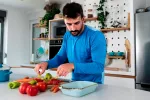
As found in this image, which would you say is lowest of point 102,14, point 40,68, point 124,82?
point 124,82

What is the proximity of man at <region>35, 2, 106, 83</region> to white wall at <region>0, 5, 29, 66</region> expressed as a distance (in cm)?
346

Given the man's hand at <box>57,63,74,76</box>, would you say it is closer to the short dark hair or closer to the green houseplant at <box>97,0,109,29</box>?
the short dark hair

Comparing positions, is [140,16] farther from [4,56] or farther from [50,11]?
[4,56]

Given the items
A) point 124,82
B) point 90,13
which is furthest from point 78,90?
point 90,13

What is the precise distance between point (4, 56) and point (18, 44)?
1.63 ft

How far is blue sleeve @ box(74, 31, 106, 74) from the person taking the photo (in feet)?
3.93

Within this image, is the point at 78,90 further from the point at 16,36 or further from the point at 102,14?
the point at 16,36

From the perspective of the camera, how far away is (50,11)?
13.7 ft

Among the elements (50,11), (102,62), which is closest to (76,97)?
(102,62)

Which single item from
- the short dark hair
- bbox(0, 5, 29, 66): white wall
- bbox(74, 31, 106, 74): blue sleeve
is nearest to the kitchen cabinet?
bbox(74, 31, 106, 74): blue sleeve

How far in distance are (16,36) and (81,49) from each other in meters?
3.83

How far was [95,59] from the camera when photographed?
128 cm

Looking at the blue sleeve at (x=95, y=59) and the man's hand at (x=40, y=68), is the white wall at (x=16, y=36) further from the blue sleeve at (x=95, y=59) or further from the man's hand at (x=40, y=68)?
the blue sleeve at (x=95, y=59)

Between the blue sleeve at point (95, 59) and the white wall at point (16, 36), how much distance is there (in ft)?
12.5
